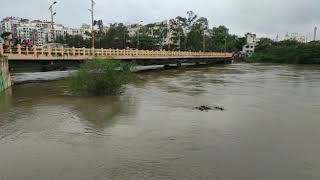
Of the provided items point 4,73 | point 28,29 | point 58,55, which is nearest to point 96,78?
point 4,73

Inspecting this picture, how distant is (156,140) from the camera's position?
14898mm

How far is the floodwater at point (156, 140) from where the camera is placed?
1152cm

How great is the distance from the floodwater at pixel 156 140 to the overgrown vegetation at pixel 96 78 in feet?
4.63

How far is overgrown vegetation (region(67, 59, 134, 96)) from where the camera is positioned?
1062 inches

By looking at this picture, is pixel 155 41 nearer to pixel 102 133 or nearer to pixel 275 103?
pixel 275 103

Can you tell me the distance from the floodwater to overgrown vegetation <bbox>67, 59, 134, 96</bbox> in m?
1.41

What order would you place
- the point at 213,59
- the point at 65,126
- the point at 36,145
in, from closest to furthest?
the point at 36,145
the point at 65,126
the point at 213,59

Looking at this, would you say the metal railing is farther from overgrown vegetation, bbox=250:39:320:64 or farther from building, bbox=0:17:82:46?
overgrown vegetation, bbox=250:39:320:64

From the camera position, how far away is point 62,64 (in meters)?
39.1

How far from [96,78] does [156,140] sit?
13.2m

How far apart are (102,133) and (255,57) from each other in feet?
358

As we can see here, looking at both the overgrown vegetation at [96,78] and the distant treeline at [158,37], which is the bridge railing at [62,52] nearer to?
the overgrown vegetation at [96,78]

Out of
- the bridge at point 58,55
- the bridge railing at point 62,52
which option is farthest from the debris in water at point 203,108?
the bridge railing at point 62,52

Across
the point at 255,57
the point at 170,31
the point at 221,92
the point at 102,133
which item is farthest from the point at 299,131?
the point at 255,57
